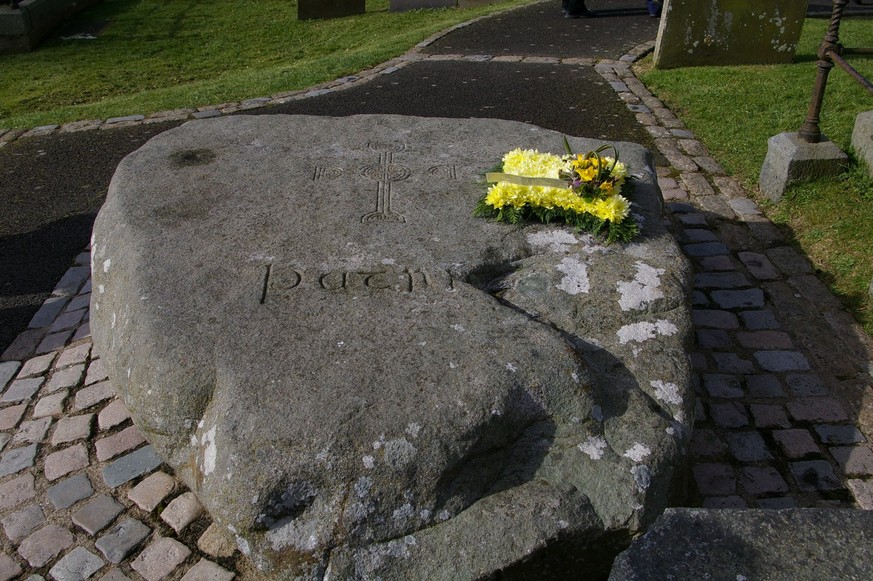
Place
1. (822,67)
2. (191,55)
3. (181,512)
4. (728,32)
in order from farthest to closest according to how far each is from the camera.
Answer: (191,55), (728,32), (822,67), (181,512)

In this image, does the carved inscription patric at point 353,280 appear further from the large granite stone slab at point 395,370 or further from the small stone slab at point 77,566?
the small stone slab at point 77,566

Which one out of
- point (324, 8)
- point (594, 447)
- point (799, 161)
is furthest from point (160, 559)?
point (324, 8)

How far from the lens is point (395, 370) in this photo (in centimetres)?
262

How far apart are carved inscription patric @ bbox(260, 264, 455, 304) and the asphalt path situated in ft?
6.32

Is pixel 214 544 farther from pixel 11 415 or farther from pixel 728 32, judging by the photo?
pixel 728 32

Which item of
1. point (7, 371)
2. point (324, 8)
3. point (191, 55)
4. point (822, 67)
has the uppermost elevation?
point (822, 67)

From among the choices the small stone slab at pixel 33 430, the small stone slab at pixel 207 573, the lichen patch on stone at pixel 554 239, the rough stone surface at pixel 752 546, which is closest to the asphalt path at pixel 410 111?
the small stone slab at pixel 33 430

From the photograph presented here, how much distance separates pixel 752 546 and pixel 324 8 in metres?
12.6

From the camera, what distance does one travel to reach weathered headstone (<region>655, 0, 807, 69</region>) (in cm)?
784

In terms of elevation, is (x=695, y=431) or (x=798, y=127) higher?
(x=798, y=127)

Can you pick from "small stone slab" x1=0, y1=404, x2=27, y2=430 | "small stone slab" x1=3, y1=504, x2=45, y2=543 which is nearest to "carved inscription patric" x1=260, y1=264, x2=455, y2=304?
"small stone slab" x1=3, y1=504, x2=45, y2=543

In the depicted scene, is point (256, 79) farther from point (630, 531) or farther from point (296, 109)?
point (630, 531)

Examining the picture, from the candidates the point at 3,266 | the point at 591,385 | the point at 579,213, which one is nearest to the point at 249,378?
the point at 591,385

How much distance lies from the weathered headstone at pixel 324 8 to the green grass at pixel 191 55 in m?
0.27
